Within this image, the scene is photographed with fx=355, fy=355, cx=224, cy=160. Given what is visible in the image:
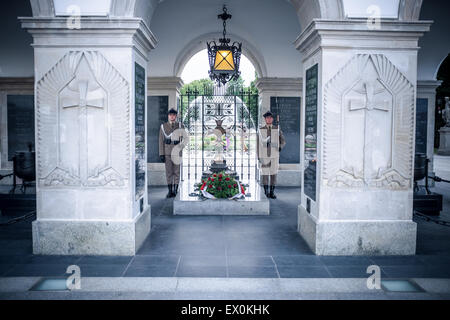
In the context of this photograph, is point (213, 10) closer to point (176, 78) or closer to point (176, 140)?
point (176, 78)

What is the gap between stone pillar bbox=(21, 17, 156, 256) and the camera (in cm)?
480

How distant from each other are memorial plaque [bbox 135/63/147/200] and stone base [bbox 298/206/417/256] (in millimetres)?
2673

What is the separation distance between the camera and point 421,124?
990cm

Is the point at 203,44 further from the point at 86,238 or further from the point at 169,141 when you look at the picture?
the point at 86,238

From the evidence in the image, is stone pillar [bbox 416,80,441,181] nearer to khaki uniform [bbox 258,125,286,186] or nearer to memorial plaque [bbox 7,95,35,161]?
khaki uniform [bbox 258,125,286,186]

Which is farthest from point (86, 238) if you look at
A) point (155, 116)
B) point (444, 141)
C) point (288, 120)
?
point (444, 141)

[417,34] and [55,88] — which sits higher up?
[417,34]

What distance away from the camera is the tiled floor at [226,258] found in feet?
14.0

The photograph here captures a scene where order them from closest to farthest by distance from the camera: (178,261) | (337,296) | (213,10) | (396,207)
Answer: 1. (337,296)
2. (178,261)
3. (396,207)
4. (213,10)

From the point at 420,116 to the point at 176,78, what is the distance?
22.9ft

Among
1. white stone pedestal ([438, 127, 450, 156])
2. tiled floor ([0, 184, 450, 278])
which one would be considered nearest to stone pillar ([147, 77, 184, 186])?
tiled floor ([0, 184, 450, 278])

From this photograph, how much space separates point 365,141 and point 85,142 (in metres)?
3.85

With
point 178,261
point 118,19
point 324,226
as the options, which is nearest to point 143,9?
point 118,19

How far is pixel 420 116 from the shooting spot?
988 cm
